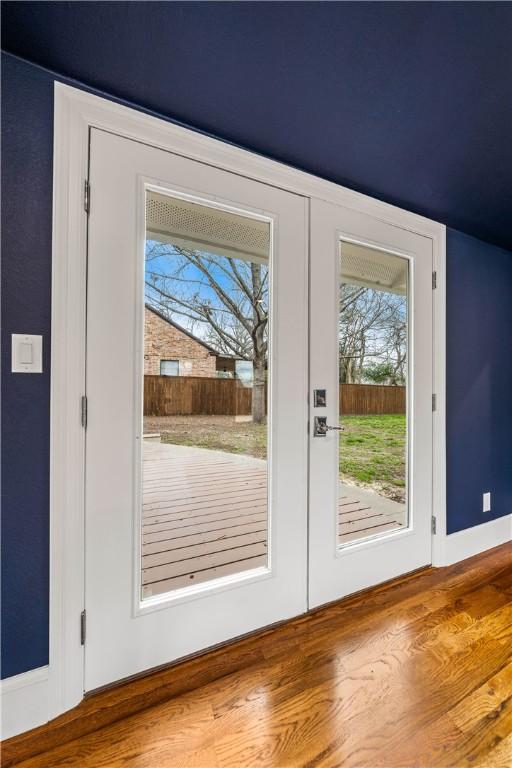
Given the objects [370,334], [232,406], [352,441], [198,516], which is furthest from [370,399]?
[198,516]

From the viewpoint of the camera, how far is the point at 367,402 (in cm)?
208

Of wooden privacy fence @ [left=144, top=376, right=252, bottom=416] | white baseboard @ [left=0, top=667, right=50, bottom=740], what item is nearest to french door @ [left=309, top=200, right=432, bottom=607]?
wooden privacy fence @ [left=144, top=376, right=252, bottom=416]

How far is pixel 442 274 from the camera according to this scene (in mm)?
2342

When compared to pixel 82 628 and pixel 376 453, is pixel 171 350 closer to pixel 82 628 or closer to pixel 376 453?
pixel 82 628

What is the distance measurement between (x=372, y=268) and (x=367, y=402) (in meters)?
0.76

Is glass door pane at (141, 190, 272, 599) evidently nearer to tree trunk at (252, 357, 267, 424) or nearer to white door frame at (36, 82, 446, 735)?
tree trunk at (252, 357, 267, 424)

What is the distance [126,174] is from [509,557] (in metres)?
3.13

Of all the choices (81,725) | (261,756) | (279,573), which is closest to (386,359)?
(279,573)

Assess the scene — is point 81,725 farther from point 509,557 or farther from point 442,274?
point 442,274

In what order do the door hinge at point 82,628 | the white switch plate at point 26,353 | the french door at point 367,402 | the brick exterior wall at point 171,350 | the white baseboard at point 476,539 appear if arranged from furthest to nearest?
the white baseboard at point 476,539 < the french door at point 367,402 < the brick exterior wall at point 171,350 < the door hinge at point 82,628 < the white switch plate at point 26,353

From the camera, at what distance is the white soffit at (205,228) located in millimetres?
1524

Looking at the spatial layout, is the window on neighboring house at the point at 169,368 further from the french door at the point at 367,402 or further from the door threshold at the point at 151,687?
the door threshold at the point at 151,687

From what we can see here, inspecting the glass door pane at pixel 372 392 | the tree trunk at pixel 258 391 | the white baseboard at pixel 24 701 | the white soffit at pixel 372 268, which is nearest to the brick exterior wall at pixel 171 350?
the tree trunk at pixel 258 391

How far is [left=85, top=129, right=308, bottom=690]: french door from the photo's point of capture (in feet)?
4.54
